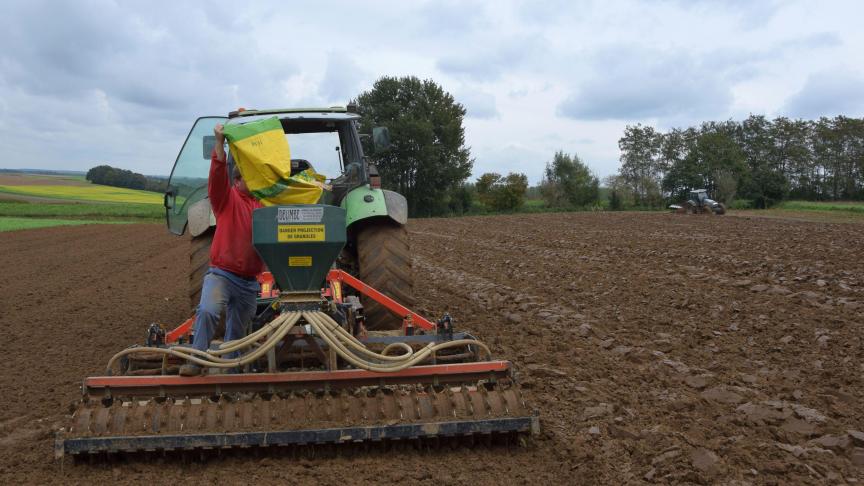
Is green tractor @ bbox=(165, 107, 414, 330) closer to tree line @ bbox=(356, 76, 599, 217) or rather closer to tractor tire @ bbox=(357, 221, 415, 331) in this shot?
tractor tire @ bbox=(357, 221, 415, 331)

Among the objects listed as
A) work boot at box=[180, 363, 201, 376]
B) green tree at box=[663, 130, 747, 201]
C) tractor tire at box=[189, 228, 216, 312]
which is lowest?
work boot at box=[180, 363, 201, 376]

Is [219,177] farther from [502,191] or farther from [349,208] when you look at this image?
[502,191]

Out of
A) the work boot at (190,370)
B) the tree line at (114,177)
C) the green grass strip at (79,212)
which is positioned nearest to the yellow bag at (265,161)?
the work boot at (190,370)

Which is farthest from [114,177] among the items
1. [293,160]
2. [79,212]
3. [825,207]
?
[293,160]

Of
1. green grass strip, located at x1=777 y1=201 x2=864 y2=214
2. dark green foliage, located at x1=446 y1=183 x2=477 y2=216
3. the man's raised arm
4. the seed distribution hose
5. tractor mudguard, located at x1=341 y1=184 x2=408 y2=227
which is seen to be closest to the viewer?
the seed distribution hose

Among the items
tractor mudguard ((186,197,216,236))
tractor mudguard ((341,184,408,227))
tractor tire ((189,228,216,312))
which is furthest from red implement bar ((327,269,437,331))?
tractor mudguard ((186,197,216,236))

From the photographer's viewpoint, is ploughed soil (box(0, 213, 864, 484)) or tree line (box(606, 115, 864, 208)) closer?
ploughed soil (box(0, 213, 864, 484))

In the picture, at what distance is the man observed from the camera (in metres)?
4.25

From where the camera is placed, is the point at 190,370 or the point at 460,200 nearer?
the point at 190,370

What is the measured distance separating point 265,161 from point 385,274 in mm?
1916

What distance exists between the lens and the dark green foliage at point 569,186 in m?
57.8

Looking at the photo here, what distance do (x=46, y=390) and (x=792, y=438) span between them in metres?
5.05

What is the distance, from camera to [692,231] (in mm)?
20328

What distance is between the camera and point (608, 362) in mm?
5668
